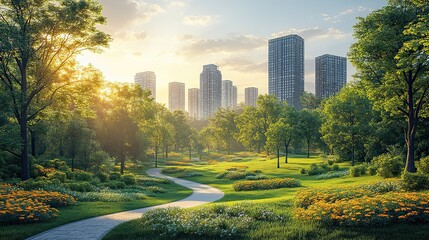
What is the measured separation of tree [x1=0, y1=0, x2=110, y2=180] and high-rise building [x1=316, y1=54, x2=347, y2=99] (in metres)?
131

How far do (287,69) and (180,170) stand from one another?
11045 cm

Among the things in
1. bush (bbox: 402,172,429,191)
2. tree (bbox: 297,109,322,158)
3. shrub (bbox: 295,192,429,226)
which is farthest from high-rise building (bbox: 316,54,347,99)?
shrub (bbox: 295,192,429,226)

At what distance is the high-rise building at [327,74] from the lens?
465ft

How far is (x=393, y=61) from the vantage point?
73.6ft

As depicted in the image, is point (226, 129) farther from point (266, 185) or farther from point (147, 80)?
point (147, 80)

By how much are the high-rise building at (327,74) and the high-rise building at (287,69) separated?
24.6 feet

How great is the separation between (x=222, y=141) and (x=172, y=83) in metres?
116

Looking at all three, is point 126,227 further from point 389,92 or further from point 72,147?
point 72,147

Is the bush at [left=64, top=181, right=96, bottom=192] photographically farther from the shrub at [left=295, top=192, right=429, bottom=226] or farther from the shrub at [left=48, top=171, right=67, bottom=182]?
the shrub at [left=295, top=192, right=429, bottom=226]

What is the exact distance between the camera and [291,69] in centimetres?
14388

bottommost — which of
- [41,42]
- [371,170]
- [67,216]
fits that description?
[67,216]

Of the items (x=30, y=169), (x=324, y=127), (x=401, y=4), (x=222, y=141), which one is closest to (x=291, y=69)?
(x=222, y=141)

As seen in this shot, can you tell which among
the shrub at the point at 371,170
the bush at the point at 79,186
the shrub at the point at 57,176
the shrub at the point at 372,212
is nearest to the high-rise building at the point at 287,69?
the shrub at the point at 371,170

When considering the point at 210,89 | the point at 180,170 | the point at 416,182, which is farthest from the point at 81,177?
the point at 210,89
